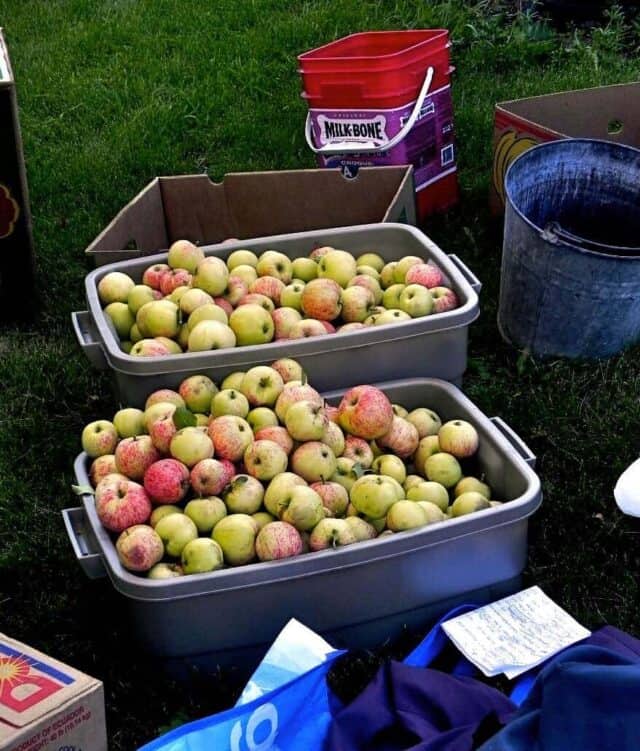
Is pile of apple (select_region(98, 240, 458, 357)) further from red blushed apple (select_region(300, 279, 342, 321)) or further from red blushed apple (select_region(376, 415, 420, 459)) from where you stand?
red blushed apple (select_region(376, 415, 420, 459))

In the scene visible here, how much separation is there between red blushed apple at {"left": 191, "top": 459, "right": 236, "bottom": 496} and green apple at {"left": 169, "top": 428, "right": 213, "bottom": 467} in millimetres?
18

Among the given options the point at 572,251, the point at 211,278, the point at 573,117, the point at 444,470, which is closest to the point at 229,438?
the point at 444,470

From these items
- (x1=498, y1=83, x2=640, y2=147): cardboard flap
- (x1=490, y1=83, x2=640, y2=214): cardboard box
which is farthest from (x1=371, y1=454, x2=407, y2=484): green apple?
(x1=498, y1=83, x2=640, y2=147): cardboard flap

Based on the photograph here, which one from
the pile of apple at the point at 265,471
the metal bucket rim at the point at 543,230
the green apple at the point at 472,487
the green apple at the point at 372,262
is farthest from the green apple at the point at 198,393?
the metal bucket rim at the point at 543,230

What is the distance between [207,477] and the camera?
7.01ft

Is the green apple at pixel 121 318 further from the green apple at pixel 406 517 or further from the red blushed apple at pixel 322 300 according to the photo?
the green apple at pixel 406 517

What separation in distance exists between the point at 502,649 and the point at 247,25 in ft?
14.7

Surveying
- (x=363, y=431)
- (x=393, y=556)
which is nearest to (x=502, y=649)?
(x=393, y=556)

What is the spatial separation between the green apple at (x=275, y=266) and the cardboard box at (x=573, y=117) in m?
1.21

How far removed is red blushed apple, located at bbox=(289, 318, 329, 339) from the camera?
255 cm

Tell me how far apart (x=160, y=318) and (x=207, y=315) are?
14 centimetres

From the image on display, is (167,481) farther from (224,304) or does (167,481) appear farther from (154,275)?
(154,275)

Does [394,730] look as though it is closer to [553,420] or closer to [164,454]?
[164,454]

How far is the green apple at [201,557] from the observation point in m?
2.00
